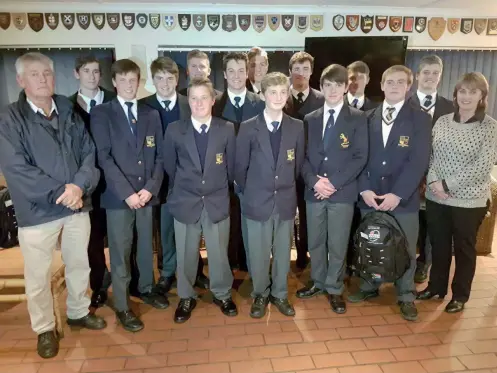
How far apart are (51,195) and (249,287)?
5.40 ft

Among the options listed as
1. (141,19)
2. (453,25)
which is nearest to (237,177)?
(141,19)

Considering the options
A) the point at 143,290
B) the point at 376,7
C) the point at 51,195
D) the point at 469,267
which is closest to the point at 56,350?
the point at 143,290

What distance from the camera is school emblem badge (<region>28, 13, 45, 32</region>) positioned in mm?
4516

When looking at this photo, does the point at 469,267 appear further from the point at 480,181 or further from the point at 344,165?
the point at 344,165

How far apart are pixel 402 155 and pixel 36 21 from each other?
4.20m

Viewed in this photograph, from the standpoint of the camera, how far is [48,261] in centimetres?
237

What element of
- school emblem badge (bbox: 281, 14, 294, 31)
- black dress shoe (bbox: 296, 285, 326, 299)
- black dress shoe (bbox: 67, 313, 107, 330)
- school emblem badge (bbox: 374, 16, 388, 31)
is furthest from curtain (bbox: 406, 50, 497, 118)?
black dress shoe (bbox: 67, 313, 107, 330)

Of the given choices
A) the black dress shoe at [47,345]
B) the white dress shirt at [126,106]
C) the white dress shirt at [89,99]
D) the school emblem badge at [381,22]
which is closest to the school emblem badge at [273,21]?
the school emblem badge at [381,22]

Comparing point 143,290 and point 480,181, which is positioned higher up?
point 480,181

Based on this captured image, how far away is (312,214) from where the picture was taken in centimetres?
Answer: 283

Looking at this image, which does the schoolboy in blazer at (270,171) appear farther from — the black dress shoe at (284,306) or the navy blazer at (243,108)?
the navy blazer at (243,108)

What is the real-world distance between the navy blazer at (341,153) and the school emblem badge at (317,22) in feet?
8.73

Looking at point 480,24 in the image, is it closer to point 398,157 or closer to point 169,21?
point 398,157

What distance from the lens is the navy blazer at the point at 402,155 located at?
2.62 meters
